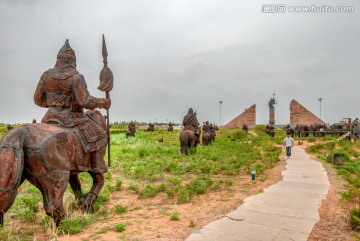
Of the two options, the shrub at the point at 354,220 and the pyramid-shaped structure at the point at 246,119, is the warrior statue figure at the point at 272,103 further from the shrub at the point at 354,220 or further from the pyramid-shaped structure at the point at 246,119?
the shrub at the point at 354,220

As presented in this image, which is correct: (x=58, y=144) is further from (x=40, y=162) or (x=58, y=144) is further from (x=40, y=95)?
(x=40, y=95)

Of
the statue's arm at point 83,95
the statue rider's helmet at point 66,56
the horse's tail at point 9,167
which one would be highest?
the statue rider's helmet at point 66,56

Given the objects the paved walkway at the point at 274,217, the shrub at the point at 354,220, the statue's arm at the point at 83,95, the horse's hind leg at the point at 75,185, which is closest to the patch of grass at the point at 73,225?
the horse's hind leg at the point at 75,185

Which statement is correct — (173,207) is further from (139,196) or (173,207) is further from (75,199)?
(75,199)

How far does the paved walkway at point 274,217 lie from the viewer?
167 inches

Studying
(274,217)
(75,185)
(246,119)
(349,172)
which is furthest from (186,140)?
(246,119)

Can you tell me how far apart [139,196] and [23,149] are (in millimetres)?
3122

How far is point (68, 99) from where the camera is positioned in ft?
16.5

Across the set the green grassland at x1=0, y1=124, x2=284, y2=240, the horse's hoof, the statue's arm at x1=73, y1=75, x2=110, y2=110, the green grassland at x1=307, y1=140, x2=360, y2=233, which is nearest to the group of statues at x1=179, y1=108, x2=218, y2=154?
the green grassland at x1=0, y1=124, x2=284, y2=240

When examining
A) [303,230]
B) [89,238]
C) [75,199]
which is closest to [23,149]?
[89,238]

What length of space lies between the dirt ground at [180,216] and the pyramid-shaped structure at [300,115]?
38.8 m

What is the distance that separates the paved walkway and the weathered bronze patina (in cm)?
202

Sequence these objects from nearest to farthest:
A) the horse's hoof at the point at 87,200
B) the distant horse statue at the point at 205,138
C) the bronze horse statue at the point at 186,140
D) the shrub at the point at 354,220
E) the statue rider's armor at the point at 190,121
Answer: the shrub at the point at 354,220, the horse's hoof at the point at 87,200, the bronze horse statue at the point at 186,140, the statue rider's armor at the point at 190,121, the distant horse statue at the point at 205,138

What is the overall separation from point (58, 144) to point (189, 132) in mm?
9586
